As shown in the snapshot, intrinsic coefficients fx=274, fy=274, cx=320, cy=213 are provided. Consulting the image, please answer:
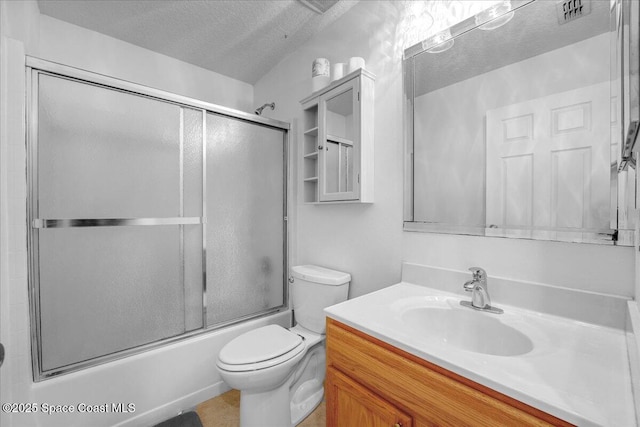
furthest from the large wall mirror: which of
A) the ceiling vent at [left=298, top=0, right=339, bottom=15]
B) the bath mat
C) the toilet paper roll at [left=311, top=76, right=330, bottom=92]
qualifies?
the bath mat

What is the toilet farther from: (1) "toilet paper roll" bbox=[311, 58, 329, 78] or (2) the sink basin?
(1) "toilet paper roll" bbox=[311, 58, 329, 78]

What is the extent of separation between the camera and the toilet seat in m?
1.25

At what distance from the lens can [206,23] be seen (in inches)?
70.0

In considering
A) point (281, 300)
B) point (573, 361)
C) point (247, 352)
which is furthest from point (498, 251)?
point (281, 300)

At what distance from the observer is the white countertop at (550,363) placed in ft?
1.72

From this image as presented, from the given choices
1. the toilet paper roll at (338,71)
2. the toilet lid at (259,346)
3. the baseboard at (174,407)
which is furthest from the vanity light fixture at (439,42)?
the baseboard at (174,407)

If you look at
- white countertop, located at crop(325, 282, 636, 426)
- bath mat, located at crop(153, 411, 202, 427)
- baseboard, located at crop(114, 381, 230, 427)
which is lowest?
bath mat, located at crop(153, 411, 202, 427)

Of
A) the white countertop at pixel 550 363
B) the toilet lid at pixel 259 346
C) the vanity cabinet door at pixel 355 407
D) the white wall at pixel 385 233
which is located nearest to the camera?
the white countertop at pixel 550 363

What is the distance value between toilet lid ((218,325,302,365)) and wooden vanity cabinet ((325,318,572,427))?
Answer: 40 cm

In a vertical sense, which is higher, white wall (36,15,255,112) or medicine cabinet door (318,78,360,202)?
white wall (36,15,255,112)

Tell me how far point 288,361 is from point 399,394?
0.69 m

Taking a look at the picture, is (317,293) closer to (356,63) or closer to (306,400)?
(306,400)

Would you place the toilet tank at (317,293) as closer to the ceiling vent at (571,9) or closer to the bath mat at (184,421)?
the bath mat at (184,421)

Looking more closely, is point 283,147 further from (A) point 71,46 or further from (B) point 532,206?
(B) point 532,206
